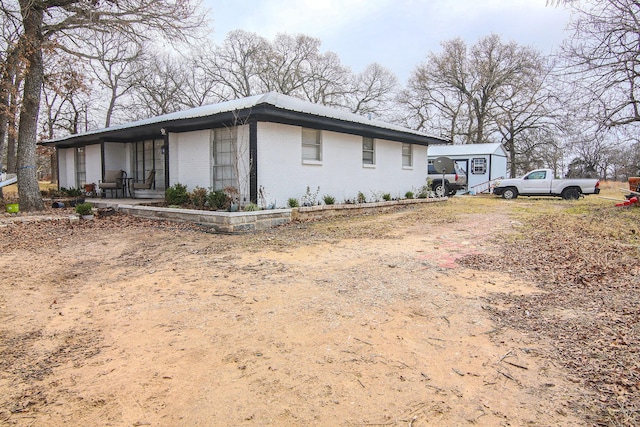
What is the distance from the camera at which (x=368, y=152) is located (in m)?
13.8

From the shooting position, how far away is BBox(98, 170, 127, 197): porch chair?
14.7 metres

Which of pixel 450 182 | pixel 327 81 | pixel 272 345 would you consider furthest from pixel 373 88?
pixel 272 345

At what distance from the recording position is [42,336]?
320 centimetres

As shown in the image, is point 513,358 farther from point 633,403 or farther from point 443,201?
point 443,201

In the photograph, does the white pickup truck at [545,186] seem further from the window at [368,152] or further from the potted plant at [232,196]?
the potted plant at [232,196]

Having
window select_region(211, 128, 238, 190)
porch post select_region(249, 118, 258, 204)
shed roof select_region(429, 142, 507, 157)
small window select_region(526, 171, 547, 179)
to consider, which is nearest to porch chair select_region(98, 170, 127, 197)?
window select_region(211, 128, 238, 190)

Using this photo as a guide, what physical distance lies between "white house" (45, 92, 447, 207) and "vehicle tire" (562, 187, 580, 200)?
7.09 m

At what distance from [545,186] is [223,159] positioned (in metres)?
15.6

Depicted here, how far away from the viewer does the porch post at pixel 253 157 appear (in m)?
9.76

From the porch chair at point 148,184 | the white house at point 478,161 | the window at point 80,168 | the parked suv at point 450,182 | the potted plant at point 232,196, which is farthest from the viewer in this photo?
the white house at point 478,161

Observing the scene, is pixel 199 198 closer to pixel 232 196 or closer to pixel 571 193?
pixel 232 196

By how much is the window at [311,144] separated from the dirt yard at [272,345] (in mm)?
5893

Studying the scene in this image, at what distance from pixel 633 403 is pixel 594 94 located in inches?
473

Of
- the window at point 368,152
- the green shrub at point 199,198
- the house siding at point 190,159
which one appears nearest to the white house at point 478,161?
the window at point 368,152
